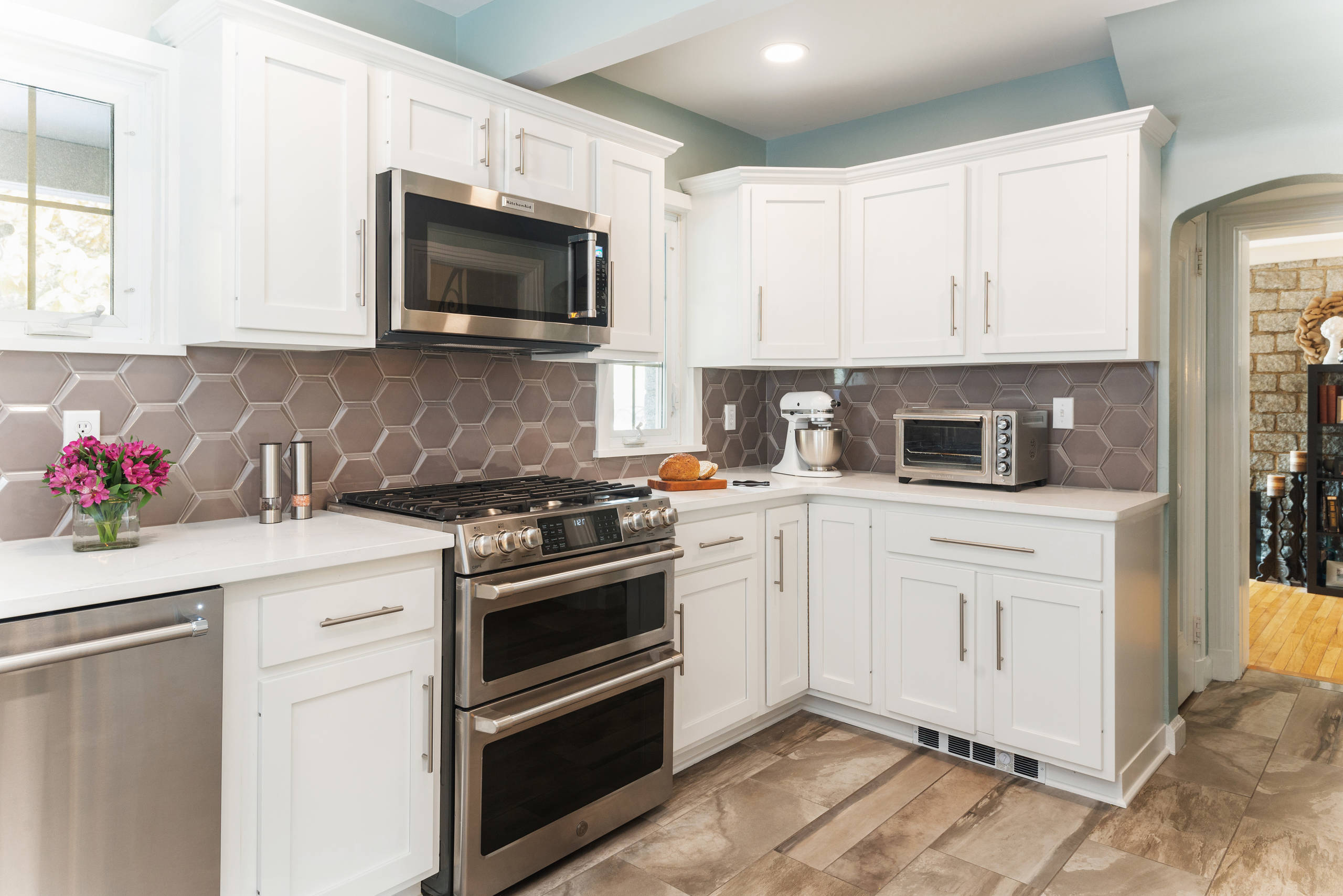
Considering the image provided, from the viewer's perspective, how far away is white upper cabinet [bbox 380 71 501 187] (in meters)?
2.15

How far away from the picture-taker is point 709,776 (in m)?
2.65

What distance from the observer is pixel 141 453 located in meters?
1.77

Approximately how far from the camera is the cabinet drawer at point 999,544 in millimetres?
2463

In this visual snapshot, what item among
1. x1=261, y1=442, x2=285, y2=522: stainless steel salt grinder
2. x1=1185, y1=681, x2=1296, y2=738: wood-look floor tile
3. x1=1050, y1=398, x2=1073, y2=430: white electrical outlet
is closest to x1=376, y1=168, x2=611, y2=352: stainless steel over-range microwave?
x1=261, y1=442, x2=285, y2=522: stainless steel salt grinder

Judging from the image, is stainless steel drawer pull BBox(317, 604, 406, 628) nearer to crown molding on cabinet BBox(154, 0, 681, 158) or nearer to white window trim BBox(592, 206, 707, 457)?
crown molding on cabinet BBox(154, 0, 681, 158)

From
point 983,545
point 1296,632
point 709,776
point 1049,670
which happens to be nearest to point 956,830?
point 1049,670

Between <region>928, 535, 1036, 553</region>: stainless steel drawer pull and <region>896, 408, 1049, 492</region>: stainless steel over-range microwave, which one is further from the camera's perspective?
<region>896, 408, 1049, 492</region>: stainless steel over-range microwave

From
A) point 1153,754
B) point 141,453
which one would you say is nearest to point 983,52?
point 1153,754

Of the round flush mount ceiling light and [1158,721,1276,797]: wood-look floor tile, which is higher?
the round flush mount ceiling light

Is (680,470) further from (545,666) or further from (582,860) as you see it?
(582,860)

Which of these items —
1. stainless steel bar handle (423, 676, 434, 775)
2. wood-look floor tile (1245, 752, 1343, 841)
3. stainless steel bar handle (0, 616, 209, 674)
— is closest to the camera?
stainless steel bar handle (0, 616, 209, 674)

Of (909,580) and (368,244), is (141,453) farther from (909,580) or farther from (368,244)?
(909,580)

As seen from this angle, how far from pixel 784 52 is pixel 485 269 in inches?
59.3

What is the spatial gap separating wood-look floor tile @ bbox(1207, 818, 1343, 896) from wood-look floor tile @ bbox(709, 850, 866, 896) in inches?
36.6
